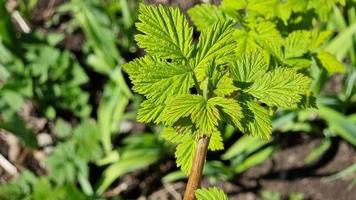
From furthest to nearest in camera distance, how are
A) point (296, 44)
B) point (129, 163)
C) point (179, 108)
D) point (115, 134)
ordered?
point (115, 134) → point (129, 163) → point (296, 44) → point (179, 108)

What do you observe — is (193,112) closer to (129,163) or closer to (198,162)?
(198,162)

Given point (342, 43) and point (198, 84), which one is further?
point (342, 43)

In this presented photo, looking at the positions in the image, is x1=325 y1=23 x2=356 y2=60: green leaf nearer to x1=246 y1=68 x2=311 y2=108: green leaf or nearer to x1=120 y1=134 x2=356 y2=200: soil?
x1=120 y1=134 x2=356 y2=200: soil

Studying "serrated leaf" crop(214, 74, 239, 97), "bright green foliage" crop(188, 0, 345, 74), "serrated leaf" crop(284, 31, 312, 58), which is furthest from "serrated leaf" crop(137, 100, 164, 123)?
"serrated leaf" crop(284, 31, 312, 58)

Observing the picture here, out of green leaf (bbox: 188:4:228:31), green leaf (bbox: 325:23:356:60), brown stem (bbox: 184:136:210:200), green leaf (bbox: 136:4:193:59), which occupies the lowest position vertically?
green leaf (bbox: 325:23:356:60)

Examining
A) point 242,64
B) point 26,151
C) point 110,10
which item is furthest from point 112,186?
point 242,64

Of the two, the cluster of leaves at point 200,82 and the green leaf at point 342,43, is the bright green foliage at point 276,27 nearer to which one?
the cluster of leaves at point 200,82

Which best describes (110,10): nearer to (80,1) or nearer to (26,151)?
(80,1)

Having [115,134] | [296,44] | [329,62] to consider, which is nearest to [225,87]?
[296,44]
